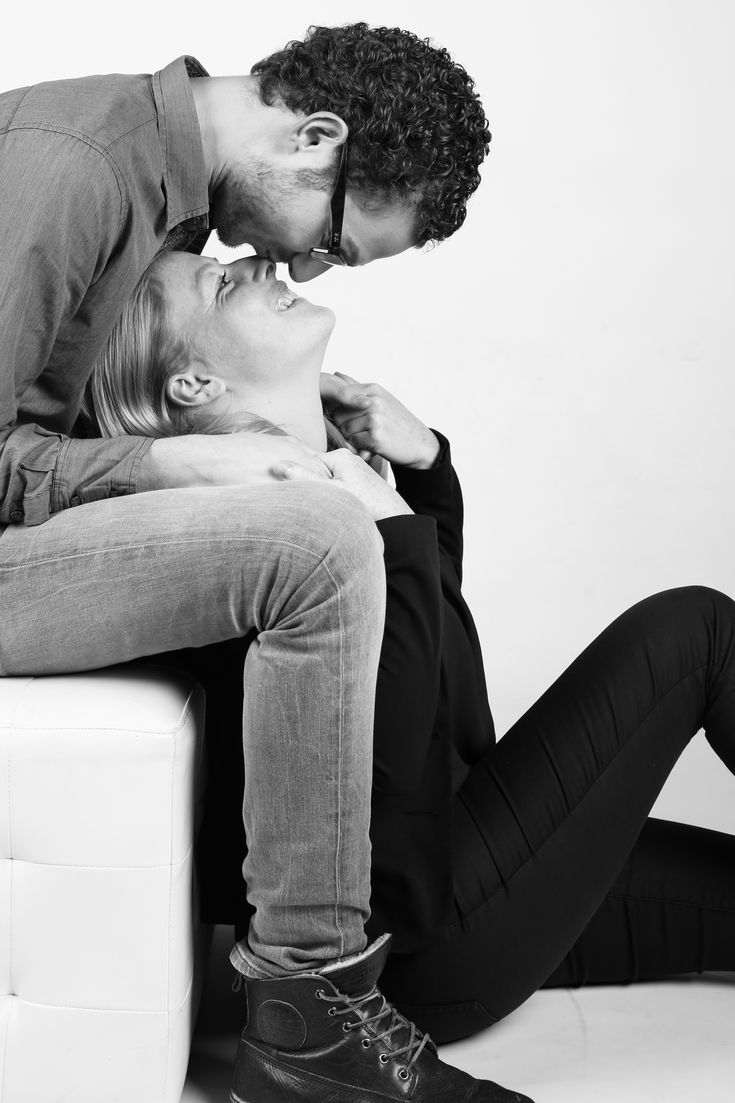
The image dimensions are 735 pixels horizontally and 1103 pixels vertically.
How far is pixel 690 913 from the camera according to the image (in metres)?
2.24

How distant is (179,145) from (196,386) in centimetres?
39

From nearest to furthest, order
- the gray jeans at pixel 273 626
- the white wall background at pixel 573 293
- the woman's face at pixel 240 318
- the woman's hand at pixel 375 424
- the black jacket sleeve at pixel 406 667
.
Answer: the gray jeans at pixel 273 626 < the black jacket sleeve at pixel 406 667 < the woman's face at pixel 240 318 < the woman's hand at pixel 375 424 < the white wall background at pixel 573 293

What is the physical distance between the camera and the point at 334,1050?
5.77ft

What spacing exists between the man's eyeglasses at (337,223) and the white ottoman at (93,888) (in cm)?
91

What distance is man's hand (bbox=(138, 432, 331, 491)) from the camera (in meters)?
1.91

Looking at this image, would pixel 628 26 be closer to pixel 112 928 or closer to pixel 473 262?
pixel 473 262

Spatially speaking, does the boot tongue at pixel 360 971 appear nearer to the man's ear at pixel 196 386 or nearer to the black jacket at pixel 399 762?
the black jacket at pixel 399 762

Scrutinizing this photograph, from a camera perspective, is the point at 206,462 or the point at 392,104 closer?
the point at 206,462

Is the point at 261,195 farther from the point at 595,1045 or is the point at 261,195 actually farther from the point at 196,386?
the point at 595,1045

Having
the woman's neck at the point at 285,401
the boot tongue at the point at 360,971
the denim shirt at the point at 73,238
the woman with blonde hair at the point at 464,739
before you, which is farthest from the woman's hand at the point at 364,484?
the boot tongue at the point at 360,971

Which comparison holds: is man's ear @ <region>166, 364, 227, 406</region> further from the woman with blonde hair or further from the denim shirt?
the denim shirt

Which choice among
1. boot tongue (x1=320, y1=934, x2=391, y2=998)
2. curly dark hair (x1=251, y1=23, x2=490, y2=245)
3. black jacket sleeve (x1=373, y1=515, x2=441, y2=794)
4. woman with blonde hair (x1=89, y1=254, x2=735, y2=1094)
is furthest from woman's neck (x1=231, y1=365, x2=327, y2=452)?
boot tongue (x1=320, y1=934, x2=391, y2=998)

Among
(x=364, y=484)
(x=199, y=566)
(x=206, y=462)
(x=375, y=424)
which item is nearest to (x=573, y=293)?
(x=375, y=424)

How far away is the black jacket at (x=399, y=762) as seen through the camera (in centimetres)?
184
